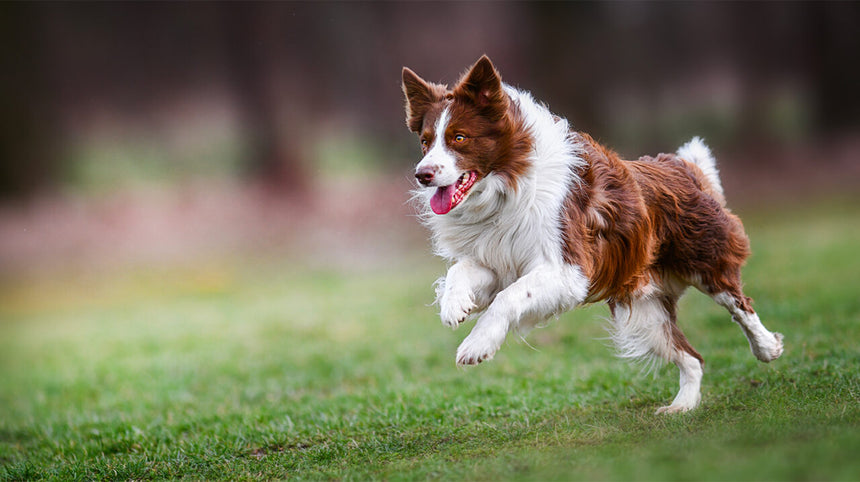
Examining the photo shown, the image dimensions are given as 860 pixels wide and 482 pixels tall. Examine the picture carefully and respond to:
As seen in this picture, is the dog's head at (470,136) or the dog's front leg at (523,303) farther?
the dog's head at (470,136)

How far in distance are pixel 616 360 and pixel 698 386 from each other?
2.28 meters

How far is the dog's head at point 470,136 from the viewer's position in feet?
16.1

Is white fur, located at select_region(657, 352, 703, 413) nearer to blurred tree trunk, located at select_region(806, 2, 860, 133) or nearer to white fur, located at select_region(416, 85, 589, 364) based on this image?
white fur, located at select_region(416, 85, 589, 364)

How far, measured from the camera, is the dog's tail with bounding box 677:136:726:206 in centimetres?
606

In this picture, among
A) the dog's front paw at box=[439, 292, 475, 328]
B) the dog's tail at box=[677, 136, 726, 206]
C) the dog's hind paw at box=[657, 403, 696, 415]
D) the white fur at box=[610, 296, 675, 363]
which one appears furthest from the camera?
the dog's tail at box=[677, 136, 726, 206]

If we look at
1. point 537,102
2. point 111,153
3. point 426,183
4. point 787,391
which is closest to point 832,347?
point 787,391

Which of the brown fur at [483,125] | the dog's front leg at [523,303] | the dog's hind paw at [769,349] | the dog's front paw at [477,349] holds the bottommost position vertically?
the dog's hind paw at [769,349]

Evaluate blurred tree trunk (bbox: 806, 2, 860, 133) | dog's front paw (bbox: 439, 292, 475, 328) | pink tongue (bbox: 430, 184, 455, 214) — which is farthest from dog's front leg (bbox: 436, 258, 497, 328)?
blurred tree trunk (bbox: 806, 2, 860, 133)

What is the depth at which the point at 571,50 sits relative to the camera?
57.6 feet

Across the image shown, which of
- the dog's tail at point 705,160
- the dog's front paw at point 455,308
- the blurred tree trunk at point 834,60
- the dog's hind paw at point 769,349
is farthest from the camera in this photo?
the blurred tree trunk at point 834,60

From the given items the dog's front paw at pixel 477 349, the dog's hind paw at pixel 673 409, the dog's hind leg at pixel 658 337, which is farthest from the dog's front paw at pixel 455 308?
the dog's hind paw at pixel 673 409

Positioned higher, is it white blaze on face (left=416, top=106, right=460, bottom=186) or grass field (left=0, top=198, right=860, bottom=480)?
white blaze on face (left=416, top=106, right=460, bottom=186)

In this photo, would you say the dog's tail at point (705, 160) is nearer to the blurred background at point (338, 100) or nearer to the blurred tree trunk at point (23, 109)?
the blurred background at point (338, 100)

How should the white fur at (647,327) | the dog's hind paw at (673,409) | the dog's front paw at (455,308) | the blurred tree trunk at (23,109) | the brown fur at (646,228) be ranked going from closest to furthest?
the dog's front paw at (455,308) → the brown fur at (646,228) → the dog's hind paw at (673,409) → the white fur at (647,327) → the blurred tree trunk at (23,109)
